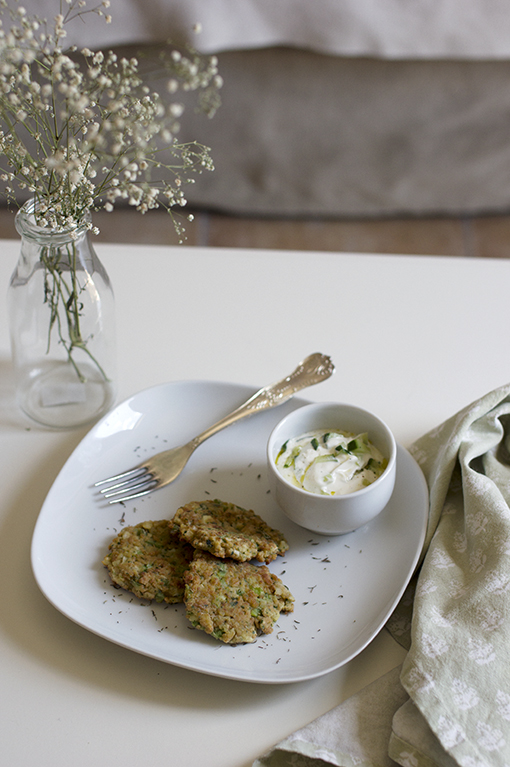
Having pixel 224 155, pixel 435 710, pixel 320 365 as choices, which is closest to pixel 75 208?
pixel 320 365

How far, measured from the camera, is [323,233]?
2.98 metres

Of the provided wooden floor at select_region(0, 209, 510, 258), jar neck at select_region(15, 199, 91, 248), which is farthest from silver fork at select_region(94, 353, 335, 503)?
wooden floor at select_region(0, 209, 510, 258)

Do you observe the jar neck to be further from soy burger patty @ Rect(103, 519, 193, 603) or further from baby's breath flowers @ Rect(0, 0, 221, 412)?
soy burger patty @ Rect(103, 519, 193, 603)

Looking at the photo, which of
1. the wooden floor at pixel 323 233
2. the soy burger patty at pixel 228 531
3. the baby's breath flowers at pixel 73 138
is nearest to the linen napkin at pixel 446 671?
the soy burger patty at pixel 228 531

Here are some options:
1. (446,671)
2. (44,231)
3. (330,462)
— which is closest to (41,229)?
(44,231)

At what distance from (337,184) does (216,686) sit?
7.83ft

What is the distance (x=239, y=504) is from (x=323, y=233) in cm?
214

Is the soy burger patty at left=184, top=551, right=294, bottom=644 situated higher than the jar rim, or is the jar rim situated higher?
the jar rim

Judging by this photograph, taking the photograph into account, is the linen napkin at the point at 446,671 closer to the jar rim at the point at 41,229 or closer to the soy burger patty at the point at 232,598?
the soy burger patty at the point at 232,598

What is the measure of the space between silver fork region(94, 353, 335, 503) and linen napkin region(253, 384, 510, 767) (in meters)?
0.31

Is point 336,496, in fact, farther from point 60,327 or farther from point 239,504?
point 60,327

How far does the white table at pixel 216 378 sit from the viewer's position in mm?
778

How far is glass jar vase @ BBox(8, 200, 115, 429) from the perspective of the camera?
3.34 feet

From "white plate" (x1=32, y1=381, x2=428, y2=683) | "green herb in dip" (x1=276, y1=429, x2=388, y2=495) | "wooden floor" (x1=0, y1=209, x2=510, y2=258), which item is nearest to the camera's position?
"white plate" (x1=32, y1=381, x2=428, y2=683)
